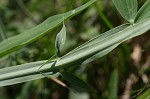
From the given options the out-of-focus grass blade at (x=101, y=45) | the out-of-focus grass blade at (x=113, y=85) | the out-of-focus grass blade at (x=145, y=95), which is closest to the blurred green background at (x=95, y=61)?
the out-of-focus grass blade at (x=113, y=85)

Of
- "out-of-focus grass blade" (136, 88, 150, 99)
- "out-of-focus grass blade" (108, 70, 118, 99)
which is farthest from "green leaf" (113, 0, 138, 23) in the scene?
"out-of-focus grass blade" (108, 70, 118, 99)

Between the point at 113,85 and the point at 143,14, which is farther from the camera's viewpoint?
the point at 113,85

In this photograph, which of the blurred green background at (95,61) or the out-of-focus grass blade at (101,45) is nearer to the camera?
Answer: the out-of-focus grass blade at (101,45)

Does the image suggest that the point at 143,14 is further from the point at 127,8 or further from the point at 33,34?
the point at 33,34

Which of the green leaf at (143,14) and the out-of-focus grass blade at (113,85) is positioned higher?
the green leaf at (143,14)

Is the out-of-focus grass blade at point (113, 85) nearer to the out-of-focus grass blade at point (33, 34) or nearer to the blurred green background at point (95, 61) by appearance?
the blurred green background at point (95, 61)

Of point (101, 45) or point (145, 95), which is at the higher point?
point (101, 45)

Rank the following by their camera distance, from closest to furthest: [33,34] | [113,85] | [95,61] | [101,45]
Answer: [101,45] < [33,34] < [113,85] < [95,61]

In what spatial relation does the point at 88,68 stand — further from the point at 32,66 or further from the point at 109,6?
the point at 32,66

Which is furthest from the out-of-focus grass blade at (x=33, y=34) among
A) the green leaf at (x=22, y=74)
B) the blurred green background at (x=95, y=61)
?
the blurred green background at (x=95, y=61)

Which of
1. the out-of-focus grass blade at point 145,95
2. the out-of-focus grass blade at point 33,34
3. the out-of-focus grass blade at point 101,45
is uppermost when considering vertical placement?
the out-of-focus grass blade at point 33,34

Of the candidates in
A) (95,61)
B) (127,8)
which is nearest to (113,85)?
(95,61)

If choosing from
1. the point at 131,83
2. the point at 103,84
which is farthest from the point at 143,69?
the point at 103,84
